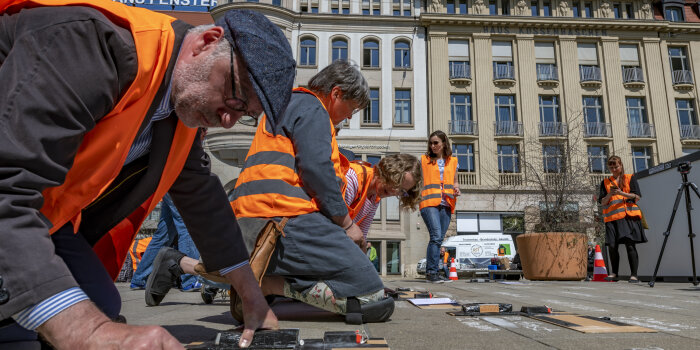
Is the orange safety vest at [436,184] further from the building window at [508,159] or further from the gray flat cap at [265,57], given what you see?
the building window at [508,159]

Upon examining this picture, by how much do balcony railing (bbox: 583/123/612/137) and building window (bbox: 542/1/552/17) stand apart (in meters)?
6.10

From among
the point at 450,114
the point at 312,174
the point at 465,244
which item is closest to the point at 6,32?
the point at 312,174

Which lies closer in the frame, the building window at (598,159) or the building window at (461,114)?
the building window at (461,114)

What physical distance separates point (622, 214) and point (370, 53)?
18959 millimetres

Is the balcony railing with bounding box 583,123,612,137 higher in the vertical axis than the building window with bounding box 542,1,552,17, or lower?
lower

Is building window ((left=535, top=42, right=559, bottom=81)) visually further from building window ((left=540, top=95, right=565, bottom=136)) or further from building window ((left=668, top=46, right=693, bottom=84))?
building window ((left=668, top=46, right=693, bottom=84))

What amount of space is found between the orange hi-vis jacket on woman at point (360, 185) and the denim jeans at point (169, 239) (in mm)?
2753

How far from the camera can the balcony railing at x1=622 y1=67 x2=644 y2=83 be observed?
2580cm

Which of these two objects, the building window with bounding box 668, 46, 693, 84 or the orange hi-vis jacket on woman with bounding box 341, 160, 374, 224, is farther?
the building window with bounding box 668, 46, 693, 84

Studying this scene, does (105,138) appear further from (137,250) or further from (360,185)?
(137,250)

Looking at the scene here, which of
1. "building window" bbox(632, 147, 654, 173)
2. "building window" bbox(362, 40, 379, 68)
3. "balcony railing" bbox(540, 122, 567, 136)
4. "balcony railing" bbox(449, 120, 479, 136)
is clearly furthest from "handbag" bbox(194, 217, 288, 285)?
"building window" bbox(632, 147, 654, 173)

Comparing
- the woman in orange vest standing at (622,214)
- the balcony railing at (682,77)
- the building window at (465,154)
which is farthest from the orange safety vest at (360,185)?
the balcony railing at (682,77)

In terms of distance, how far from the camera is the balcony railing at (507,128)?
2480 centimetres

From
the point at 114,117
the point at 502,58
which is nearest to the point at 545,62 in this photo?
the point at 502,58
